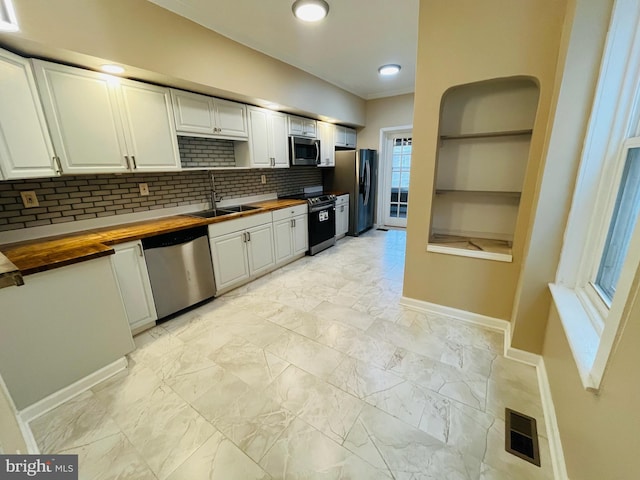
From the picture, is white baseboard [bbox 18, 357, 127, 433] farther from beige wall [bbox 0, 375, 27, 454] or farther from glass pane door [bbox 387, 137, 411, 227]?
glass pane door [bbox 387, 137, 411, 227]

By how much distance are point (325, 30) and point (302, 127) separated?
1.52 m

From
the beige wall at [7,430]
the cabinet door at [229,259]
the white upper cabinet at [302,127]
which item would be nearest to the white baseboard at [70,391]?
the beige wall at [7,430]

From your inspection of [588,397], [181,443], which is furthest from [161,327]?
Answer: [588,397]

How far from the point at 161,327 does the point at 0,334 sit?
42.6 inches

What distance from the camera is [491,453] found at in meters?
1.31

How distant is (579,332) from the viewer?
128 cm

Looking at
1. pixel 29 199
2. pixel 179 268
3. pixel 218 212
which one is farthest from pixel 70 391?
pixel 218 212

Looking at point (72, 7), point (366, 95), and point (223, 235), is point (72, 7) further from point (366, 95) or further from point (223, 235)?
point (366, 95)

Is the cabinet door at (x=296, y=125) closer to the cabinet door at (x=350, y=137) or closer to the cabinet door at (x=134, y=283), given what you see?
the cabinet door at (x=350, y=137)

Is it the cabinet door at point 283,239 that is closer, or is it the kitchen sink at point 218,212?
the kitchen sink at point 218,212

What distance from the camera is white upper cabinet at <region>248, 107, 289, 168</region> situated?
3346mm

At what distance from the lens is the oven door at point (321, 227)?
4.16 metres

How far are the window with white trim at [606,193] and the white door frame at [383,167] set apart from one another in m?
4.06

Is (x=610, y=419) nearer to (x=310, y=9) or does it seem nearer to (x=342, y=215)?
(x=310, y=9)
